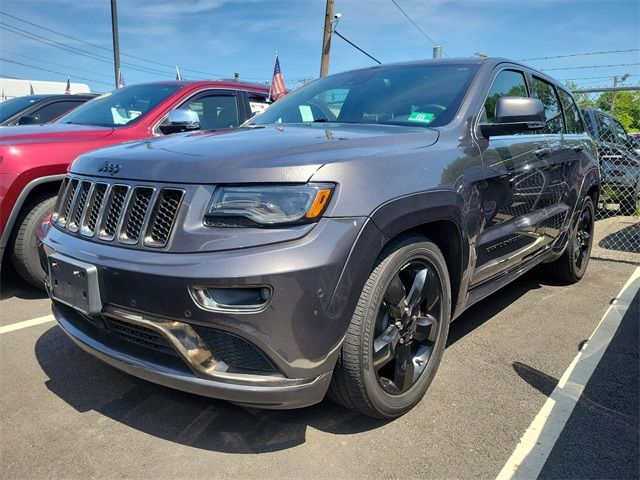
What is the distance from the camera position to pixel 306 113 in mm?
3398

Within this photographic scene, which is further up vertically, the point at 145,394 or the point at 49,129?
the point at 49,129

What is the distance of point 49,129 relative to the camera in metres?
4.16

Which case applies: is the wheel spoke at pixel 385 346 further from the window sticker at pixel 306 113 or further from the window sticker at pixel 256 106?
the window sticker at pixel 256 106

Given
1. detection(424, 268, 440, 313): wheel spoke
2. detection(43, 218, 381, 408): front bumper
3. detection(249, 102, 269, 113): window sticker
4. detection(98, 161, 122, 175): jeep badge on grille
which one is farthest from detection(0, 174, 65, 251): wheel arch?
detection(424, 268, 440, 313): wheel spoke

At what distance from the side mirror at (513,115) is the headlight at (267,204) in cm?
135

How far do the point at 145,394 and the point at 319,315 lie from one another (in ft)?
4.10

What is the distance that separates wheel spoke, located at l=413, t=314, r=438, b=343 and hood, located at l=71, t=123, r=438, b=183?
84cm

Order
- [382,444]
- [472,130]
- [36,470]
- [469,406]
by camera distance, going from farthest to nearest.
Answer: [472,130], [469,406], [382,444], [36,470]

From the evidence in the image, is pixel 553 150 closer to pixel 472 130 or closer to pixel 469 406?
pixel 472 130

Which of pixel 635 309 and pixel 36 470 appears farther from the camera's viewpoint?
pixel 635 309

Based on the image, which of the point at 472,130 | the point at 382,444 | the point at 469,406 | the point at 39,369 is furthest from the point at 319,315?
the point at 39,369

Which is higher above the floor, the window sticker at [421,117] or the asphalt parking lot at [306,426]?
the window sticker at [421,117]

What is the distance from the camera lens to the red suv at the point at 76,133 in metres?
3.64

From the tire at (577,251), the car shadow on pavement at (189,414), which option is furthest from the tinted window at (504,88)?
the car shadow on pavement at (189,414)
